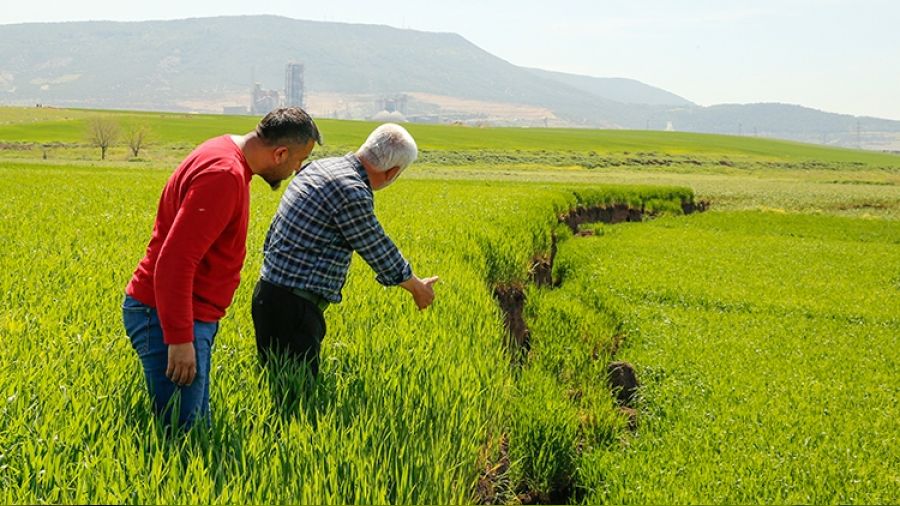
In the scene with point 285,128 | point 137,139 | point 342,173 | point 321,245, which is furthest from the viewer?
point 137,139

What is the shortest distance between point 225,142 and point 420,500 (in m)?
1.91

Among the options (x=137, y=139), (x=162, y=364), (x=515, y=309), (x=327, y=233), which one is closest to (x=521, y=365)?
(x=515, y=309)

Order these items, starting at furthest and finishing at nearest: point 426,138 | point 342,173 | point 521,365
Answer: point 426,138 < point 521,365 < point 342,173

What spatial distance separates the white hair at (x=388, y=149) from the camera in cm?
490

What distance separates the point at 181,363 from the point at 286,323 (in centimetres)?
123

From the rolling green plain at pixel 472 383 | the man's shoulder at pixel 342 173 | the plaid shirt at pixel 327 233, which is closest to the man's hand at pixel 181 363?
the rolling green plain at pixel 472 383

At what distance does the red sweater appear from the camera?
3.68 meters

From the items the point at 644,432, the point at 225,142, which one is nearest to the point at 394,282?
the point at 225,142

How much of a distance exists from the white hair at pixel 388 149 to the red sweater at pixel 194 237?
38.6 inches

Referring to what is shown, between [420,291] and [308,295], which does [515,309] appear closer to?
[420,291]

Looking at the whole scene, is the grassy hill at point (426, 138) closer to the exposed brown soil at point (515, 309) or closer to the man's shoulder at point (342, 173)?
the exposed brown soil at point (515, 309)

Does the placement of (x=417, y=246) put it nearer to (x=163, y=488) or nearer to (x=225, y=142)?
(x=225, y=142)

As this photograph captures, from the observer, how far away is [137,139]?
89.2m

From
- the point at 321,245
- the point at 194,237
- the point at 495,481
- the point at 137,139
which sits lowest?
the point at 495,481
